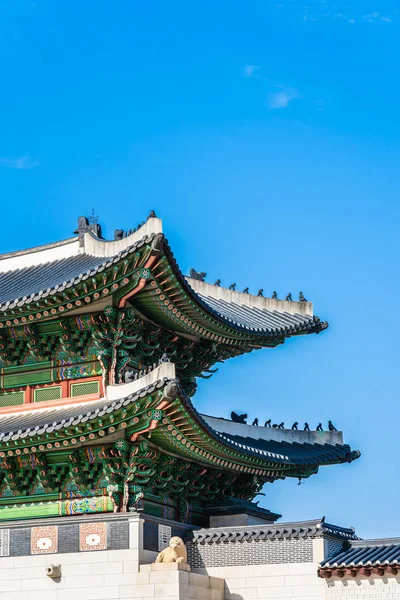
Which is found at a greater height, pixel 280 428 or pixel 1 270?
pixel 1 270

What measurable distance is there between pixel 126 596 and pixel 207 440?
3862 mm

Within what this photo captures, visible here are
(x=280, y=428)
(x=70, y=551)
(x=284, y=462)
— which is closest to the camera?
(x=70, y=551)

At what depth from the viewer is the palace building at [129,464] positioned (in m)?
25.0

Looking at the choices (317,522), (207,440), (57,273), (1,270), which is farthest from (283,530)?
(1,270)

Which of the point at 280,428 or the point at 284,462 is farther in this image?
the point at 280,428

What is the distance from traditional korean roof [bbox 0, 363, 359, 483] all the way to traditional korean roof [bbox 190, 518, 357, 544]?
5.57ft

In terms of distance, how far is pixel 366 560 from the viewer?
2464 cm

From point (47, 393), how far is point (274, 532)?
6495 mm

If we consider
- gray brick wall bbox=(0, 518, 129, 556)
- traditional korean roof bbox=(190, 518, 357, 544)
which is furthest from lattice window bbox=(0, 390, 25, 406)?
traditional korean roof bbox=(190, 518, 357, 544)

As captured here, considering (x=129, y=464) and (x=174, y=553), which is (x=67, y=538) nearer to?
(x=129, y=464)

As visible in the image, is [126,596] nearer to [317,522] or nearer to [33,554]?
[33,554]

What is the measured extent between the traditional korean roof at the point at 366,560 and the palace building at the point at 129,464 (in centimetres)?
4

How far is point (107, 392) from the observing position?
1056 inches

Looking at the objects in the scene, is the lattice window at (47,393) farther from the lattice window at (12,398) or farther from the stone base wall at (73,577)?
the stone base wall at (73,577)
